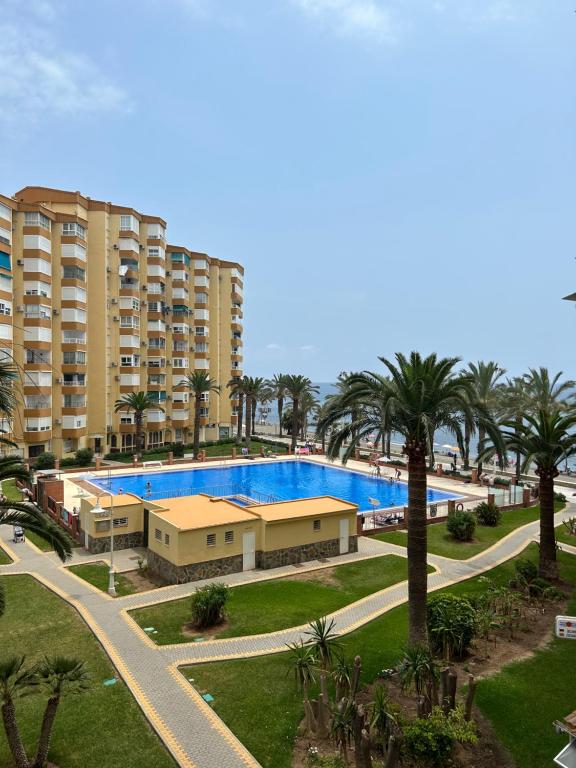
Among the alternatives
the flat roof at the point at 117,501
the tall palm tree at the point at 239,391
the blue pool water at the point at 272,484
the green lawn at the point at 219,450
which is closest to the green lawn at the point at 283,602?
the flat roof at the point at 117,501

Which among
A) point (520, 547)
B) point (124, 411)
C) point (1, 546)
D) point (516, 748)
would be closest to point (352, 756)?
point (516, 748)

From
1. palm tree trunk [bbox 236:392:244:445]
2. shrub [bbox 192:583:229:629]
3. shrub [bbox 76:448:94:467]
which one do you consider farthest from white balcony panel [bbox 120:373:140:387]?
shrub [bbox 192:583:229:629]

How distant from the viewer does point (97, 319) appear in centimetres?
5844

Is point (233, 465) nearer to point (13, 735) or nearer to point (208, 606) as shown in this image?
point (208, 606)

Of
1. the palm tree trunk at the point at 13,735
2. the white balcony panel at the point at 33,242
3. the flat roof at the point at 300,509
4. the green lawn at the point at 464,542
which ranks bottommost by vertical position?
the green lawn at the point at 464,542

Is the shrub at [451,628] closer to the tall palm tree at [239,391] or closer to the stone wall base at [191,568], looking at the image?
the stone wall base at [191,568]

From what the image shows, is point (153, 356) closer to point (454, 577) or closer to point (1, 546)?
point (1, 546)

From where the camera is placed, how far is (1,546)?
2692 cm

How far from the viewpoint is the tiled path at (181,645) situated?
11875mm

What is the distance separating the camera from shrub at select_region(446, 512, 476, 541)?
28.5 metres

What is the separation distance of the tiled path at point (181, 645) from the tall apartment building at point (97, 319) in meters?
27.2

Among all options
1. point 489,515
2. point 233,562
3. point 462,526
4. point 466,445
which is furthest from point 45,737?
point 466,445

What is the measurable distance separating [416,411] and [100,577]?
16119mm

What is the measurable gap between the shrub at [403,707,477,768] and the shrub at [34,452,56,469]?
43.9m
